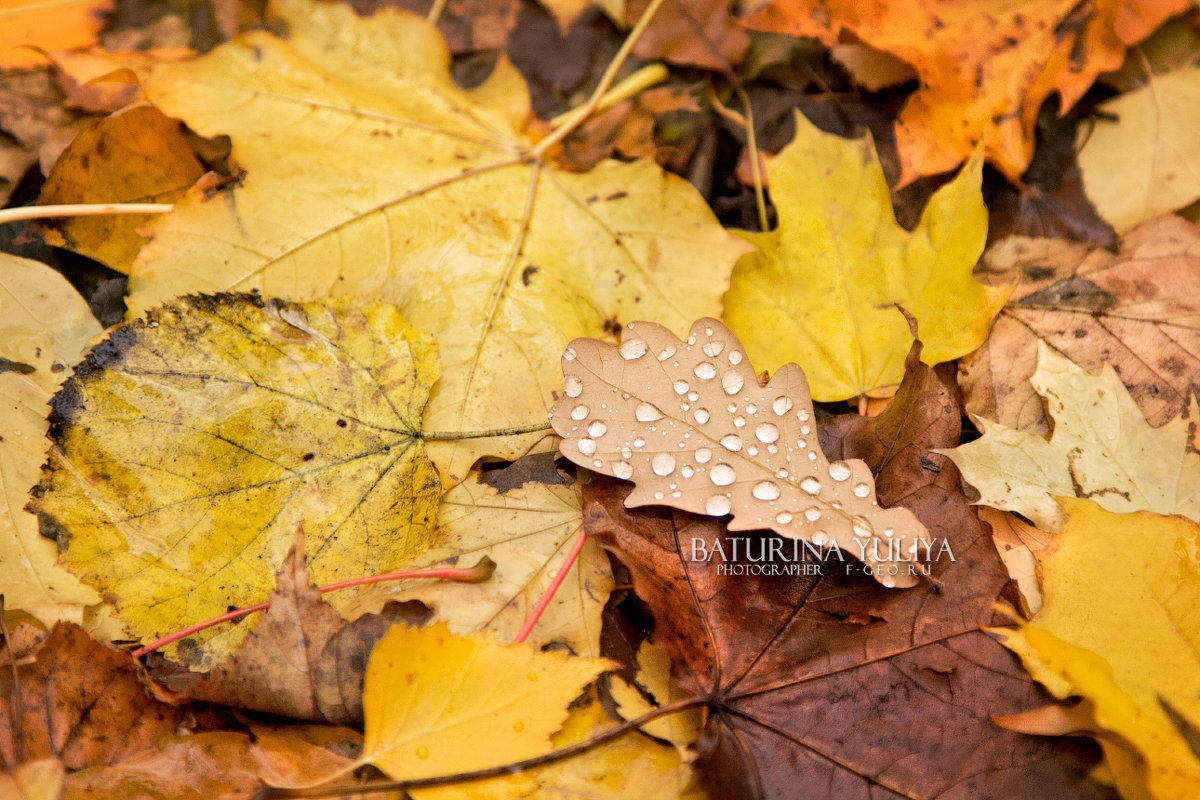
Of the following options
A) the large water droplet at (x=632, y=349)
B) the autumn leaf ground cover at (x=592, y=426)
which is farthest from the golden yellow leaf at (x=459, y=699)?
the large water droplet at (x=632, y=349)

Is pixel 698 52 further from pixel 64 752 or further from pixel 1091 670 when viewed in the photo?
pixel 64 752

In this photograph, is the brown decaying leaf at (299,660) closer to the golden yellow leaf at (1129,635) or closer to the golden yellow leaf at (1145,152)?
the golden yellow leaf at (1129,635)

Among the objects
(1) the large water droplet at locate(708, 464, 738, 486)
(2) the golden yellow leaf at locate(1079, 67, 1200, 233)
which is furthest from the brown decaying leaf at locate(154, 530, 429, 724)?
(2) the golden yellow leaf at locate(1079, 67, 1200, 233)

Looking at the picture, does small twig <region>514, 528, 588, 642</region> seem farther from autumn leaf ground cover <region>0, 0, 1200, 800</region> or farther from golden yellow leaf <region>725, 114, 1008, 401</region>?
golden yellow leaf <region>725, 114, 1008, 401</region>

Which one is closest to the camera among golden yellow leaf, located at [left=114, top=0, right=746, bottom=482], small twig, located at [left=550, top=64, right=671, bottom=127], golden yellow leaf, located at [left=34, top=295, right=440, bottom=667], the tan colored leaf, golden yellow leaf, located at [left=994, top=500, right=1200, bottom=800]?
golden yellow leaf, located at [left=994, top=500, right=1200, bottom=800]

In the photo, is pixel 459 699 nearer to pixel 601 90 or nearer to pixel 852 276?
pixel 852 276

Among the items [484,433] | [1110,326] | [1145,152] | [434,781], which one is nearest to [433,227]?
[484,433]
